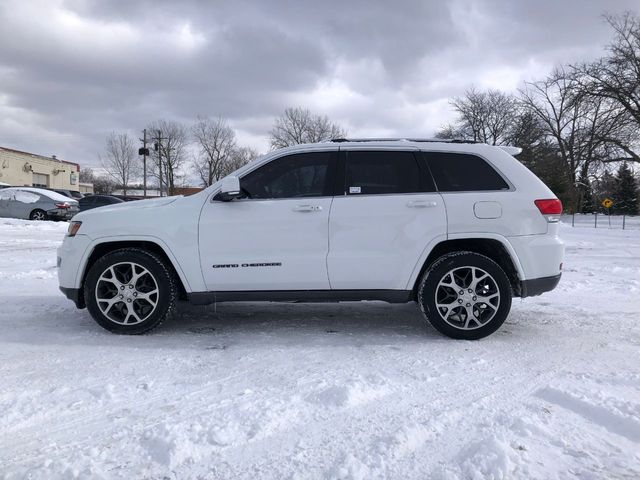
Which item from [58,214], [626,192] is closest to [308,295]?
[58,214]

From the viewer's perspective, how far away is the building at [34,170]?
51.2 m

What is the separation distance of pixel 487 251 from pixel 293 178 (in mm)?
1931

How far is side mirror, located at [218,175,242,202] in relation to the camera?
13.8ft

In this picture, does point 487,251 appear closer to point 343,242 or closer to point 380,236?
point 380,236

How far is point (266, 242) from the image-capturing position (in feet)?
14.0

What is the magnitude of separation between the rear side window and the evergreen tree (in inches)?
2528

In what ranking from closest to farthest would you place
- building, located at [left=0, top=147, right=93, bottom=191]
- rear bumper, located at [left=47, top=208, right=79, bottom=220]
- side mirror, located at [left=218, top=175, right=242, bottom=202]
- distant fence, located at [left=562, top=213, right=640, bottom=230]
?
side mirror, located at [left=218, top=175, right=242, bottom=202], rear bumper, located at [left=47, top=208, right=79, bottom=220], distant fence, located at [left=562, top=213, right=640, bottom=230], building, located at [left=0, top=147, right=93, bottom=191]

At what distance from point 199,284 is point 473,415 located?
2575mm

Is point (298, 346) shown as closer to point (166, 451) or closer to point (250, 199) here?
point (250, 199)

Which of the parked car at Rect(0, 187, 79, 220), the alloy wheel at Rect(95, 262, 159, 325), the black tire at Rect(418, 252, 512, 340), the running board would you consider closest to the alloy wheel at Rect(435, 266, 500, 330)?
the black tire at Rect(418, 252, 512, 340)

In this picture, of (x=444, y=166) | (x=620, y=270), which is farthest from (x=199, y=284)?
(x=620, y=270)

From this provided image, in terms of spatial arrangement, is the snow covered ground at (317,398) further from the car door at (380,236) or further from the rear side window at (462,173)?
the rear side window at (462,173)

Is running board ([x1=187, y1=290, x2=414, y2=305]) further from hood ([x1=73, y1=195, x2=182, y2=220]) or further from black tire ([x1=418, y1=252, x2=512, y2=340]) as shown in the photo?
hood ([x1=73, y1=195, x2=182, y2=220])

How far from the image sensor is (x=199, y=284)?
4.34 m
